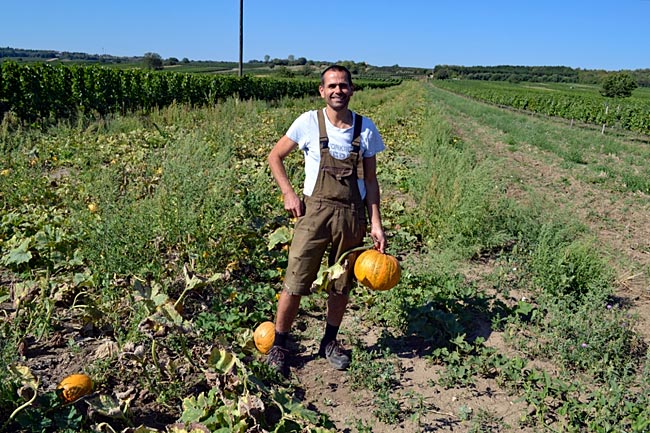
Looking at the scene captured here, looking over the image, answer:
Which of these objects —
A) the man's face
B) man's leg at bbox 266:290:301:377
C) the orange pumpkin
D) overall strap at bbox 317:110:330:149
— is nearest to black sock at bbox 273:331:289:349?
man's leg at bbox 266:290:301:377

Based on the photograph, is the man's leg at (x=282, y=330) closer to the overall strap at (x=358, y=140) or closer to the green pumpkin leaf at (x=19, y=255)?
the overall strap at (x=358, y=140)

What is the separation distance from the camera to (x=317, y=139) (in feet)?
9.31

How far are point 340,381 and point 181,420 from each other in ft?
3.39

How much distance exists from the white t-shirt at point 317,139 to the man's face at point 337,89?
0.13 meters

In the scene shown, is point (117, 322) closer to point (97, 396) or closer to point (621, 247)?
point (97, 396)

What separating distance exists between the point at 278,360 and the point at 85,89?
45.4 ft

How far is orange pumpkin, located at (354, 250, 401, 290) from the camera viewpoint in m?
2.86

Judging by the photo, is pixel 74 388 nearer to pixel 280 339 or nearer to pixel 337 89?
pixel 280 339

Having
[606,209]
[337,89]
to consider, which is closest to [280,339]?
[337,89]

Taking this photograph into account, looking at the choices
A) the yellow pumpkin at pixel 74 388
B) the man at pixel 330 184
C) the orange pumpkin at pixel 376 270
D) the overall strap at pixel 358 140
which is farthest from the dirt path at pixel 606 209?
the yellow pumpkin at pixel 74 388

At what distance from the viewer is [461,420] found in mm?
2783

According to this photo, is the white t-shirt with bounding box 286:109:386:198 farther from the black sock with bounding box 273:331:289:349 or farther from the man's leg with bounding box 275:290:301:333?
the black sock with bounding box 273:331:289:349

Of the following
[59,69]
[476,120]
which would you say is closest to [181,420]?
[59,69]

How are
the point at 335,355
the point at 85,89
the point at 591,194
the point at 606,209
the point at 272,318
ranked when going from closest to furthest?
the point at 335,355 < the point at 272,318 < the point at 606,209 < the point at 591,194 < the point at 85,89
